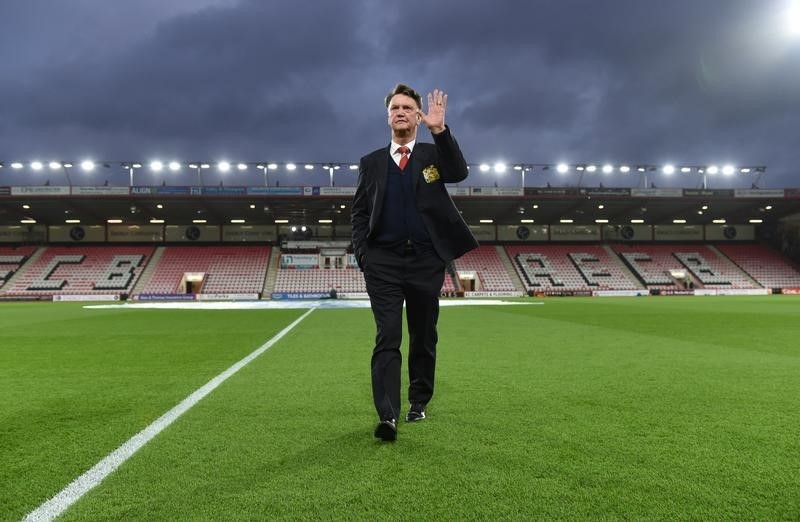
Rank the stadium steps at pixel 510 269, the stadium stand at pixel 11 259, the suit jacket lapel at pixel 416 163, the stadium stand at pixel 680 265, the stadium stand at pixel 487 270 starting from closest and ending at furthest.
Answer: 1. the suit jacket lapel at pixel 416 163
2. the stadium stand at pixel 11 259
3. the stadium stand at pixel 487 270
4. the stadium steps at pixel 510 269
5. the stadium stand at pixel 680 265

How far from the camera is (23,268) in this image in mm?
39062

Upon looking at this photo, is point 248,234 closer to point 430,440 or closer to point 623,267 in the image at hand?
point 623,267

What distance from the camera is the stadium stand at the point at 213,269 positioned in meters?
38.0

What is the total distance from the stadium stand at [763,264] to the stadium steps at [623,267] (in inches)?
403

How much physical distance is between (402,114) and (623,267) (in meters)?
44.3

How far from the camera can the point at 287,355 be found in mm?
6102

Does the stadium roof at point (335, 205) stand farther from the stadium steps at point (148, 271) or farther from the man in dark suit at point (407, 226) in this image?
the man in dark suit at point (407, 226)

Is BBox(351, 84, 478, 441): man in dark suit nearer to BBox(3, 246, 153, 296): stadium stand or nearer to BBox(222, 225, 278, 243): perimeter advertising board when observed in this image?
BBox(3, 246, 153, 296): stadium stand

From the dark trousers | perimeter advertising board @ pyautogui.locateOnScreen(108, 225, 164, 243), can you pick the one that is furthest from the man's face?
perimeter advertising board @ pyautogui.locateOnScreen(108, 225, 164, 243)

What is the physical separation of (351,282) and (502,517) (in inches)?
A: 1497

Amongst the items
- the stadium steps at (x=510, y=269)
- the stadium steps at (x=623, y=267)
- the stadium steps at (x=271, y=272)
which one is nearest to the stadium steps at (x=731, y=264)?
the stadium steps at (x=623, y=267)

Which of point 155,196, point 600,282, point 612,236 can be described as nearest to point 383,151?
point 155,196

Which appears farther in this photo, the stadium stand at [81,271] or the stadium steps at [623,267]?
the stadium steps at [623,267]

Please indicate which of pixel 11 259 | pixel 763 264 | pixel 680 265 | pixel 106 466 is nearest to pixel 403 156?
pixel 106 466
